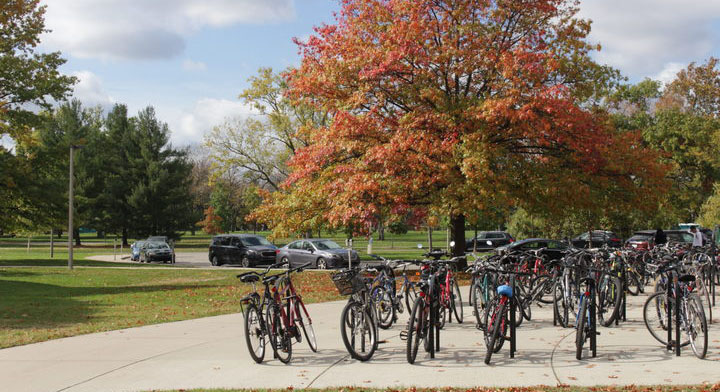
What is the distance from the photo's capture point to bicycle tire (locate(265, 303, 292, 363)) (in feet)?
26.0

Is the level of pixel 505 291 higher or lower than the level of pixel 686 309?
higher

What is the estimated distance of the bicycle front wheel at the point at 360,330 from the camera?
7984mm

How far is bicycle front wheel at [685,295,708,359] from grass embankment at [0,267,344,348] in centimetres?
852

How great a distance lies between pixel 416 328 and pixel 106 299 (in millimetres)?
11325

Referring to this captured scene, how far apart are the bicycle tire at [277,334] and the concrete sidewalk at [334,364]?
5.6 inches

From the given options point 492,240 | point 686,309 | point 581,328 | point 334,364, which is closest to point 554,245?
point 492,240

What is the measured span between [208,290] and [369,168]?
5767 millimetres

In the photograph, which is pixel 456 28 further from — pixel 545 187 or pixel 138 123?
pixel 138 123

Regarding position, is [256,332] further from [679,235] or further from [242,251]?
[679,235]

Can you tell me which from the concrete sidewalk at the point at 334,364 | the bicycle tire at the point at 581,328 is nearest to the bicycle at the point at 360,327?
the concrete sidewalk at the point at 334,364

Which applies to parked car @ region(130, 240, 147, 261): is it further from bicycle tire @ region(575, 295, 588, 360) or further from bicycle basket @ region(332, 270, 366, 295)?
bicycle tire @ region(575, 295, 588, 360)

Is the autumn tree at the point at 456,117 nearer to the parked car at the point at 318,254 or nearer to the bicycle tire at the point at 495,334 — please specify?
the parked car at the point at 318,254

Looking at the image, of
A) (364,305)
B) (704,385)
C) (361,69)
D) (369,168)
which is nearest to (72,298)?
(369,168)

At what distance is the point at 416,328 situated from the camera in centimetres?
780
